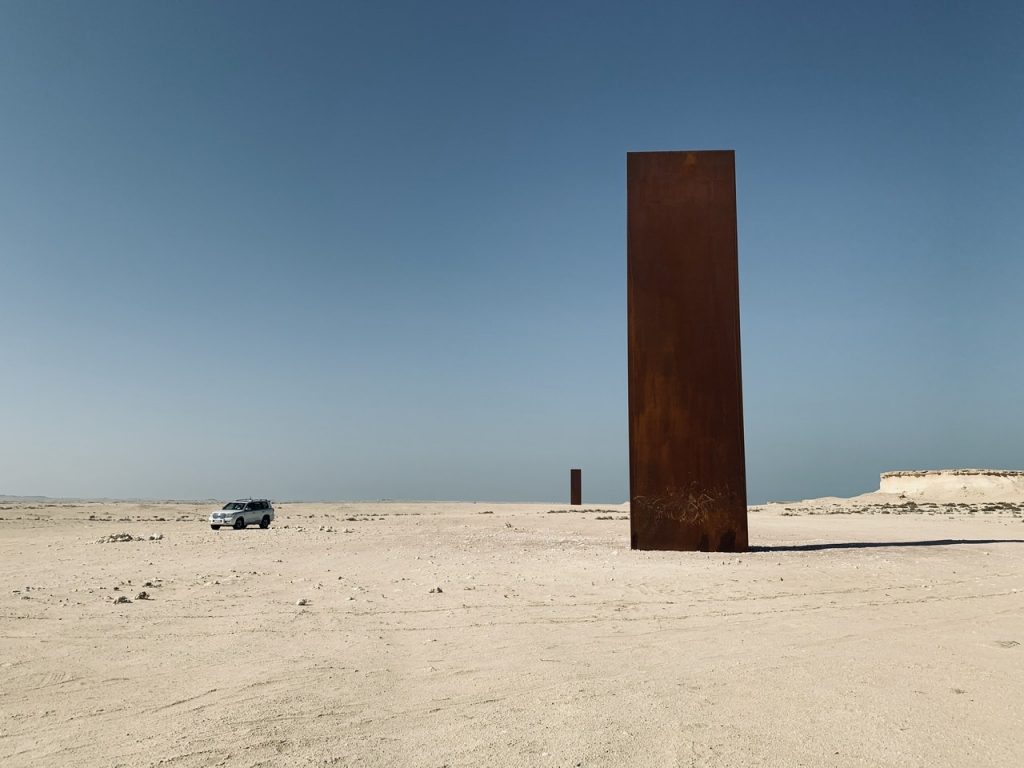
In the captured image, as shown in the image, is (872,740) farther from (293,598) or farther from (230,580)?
(230,580)

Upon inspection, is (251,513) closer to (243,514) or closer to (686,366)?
(243,514)

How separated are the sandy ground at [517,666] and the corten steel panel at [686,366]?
10.5ft

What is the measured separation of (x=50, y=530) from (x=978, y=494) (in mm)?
66585

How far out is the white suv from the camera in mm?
32812

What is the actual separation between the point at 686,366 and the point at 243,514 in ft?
75.5

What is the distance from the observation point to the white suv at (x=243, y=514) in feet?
108

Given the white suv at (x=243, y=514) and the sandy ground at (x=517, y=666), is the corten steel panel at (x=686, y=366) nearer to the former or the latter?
the sandy ground at (x=517, y=666)

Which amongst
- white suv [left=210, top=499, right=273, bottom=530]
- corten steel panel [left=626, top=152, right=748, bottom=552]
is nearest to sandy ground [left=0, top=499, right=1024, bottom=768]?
corten steel panel [left=626, top=152, right=748, bottom=552]

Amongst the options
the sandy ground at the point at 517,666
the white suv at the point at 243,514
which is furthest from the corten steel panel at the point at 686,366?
the white suv at the point at 243,514

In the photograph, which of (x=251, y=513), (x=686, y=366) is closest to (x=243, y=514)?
(x=251, y=513)

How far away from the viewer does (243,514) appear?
1312 inches

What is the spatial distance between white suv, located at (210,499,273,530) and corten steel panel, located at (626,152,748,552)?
21.2 meters

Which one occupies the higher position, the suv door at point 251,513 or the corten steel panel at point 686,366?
the corten steel panel at point 686,366

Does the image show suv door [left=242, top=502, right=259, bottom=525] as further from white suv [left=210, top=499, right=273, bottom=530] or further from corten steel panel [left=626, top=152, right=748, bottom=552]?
corten steel panel [left=626, top=152, right=748, bottom=552]
